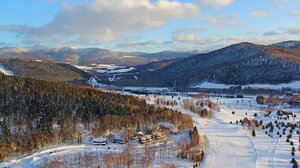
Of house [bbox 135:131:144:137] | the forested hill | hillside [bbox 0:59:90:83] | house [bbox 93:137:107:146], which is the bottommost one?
house [bbox 93:137:107:146]

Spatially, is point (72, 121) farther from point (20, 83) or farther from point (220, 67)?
point (220, 67)

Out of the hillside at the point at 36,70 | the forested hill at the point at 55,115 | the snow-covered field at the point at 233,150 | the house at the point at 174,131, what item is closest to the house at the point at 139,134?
the forested hill at the point at 55,115

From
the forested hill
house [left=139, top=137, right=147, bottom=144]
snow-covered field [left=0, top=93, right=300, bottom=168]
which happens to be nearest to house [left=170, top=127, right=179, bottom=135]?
the forested hill

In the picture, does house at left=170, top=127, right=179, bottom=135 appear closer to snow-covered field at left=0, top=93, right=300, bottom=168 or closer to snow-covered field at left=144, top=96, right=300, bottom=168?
snow-covered field at left=0, top=93, right=300, bottom=168

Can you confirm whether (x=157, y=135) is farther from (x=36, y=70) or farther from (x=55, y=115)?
(x=36, y=70)

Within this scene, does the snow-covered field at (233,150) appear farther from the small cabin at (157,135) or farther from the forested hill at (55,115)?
the small cabin at (157,135)

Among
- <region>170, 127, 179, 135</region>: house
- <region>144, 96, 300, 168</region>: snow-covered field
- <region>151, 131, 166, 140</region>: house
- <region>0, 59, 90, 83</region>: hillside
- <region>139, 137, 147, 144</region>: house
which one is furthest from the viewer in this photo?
<region>0, 59, 90, 83</region>: hillside

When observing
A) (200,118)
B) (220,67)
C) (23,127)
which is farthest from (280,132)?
(220,67)

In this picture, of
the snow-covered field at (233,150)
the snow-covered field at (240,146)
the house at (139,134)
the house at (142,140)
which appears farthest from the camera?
the house at (139,134)
